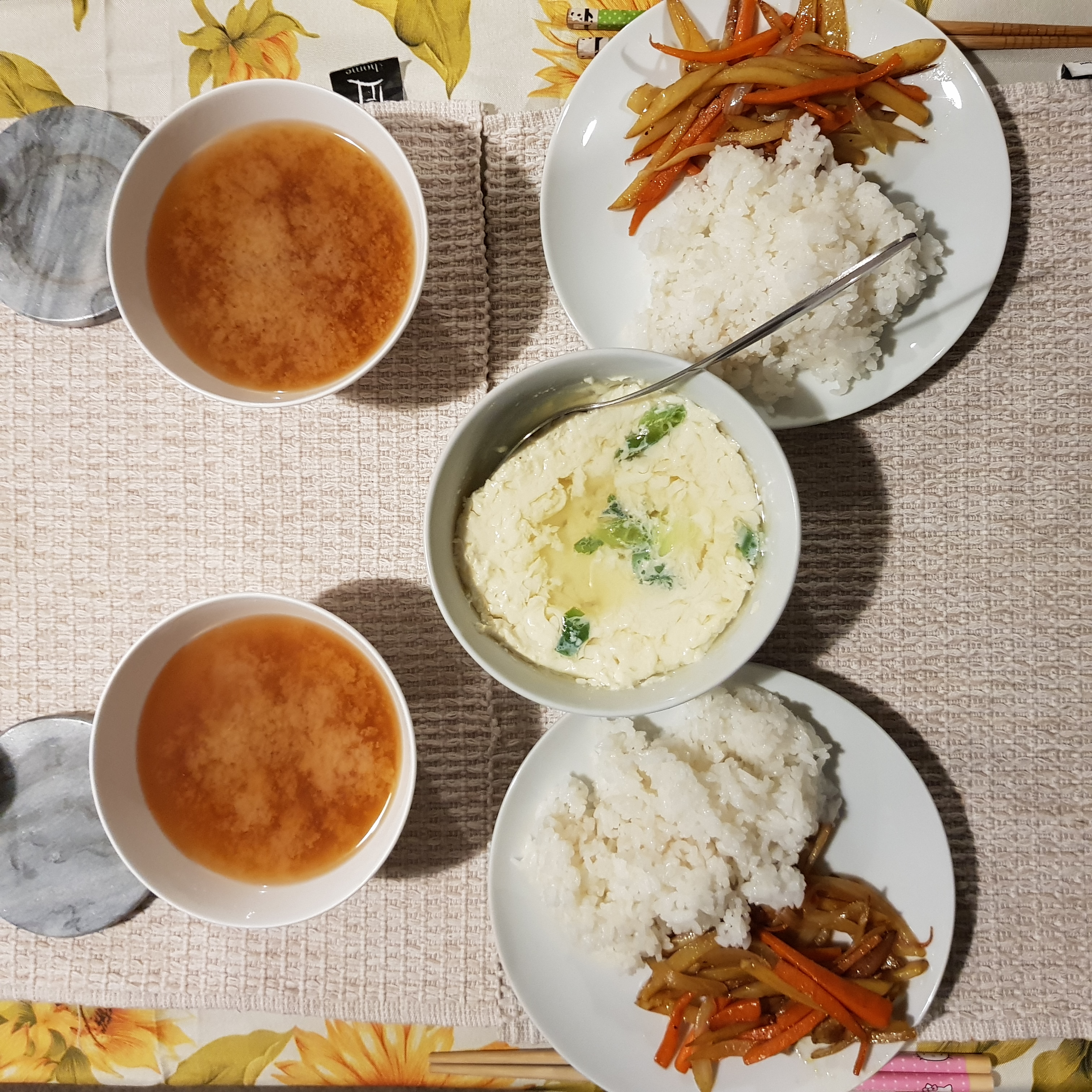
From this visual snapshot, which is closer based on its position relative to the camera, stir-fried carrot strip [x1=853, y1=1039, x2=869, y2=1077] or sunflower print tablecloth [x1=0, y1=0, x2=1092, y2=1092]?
stir-fried carrot strip [x1=853, y1=1039, x2=869, y2=1077]

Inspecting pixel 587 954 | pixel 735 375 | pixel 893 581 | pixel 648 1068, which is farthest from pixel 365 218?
pixel 648 1068

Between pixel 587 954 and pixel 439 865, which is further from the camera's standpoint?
pixel 439 865

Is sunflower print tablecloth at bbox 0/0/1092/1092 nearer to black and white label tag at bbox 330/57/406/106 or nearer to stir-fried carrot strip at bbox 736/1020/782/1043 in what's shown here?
black and white label tag at bbox 330/57/406/106

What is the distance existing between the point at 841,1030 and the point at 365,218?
1494 millimetres


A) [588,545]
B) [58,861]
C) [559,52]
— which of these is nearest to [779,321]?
[588,545]

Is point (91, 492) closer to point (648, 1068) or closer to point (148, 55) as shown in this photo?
point (148, 55)

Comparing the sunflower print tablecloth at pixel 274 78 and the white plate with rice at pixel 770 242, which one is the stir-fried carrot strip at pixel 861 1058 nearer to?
the sunflower print tablecloth at pixel 274 78

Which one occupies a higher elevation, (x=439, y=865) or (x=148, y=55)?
(x=148, y=55)

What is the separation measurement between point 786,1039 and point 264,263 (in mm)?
1466

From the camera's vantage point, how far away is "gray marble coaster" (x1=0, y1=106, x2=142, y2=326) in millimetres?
1344

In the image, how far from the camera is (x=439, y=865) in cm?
139

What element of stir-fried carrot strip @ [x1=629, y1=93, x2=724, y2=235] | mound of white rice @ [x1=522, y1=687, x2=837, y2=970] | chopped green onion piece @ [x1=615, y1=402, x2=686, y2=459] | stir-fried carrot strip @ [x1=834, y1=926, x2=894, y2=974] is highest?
stir-fried carrot strip @ [x1=629, y1=93, x2=724, y2=235]

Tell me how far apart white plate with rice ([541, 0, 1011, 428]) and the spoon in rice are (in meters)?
0.06

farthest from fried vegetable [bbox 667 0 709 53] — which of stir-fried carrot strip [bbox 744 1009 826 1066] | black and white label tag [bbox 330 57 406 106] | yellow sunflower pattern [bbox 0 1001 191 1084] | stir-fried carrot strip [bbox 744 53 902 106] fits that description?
yellow sunflower pattern [bbox 0 1001 191 1084]
